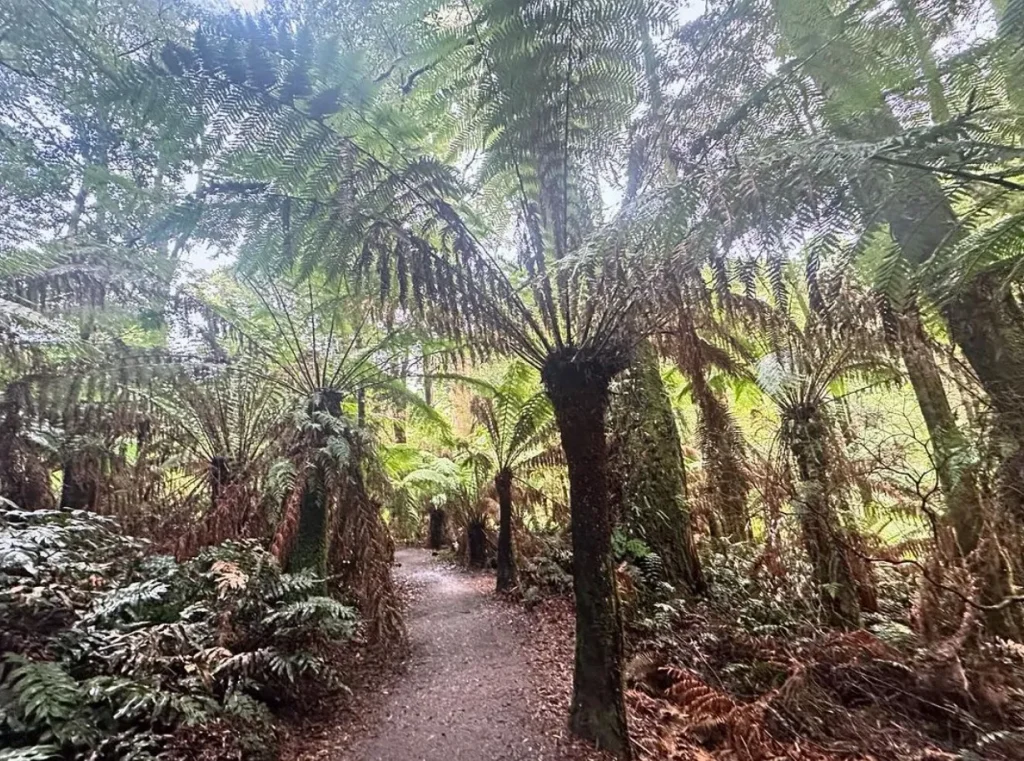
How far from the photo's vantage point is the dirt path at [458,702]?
2.36 metres

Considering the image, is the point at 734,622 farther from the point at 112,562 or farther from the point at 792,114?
the point at 112,562

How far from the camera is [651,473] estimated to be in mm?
4906

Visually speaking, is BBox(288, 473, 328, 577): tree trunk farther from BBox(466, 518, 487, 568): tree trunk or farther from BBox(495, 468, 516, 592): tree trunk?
BBox(466, 518, 487, 568): tree trunk

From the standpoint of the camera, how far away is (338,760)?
7.63ft

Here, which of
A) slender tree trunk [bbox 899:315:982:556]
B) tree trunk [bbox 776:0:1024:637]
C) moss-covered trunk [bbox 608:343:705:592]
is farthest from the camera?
moss-covered trunk [bbox 608:343:705:592]

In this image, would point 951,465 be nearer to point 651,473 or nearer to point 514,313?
point 651,473

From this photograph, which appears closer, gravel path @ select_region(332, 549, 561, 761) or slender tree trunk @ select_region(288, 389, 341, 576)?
gravel path @ select_region(332, 549, 561, 761)

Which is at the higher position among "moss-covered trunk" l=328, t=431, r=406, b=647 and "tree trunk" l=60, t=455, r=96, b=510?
"tree trunk" l=60, t=455, r=96, b=510

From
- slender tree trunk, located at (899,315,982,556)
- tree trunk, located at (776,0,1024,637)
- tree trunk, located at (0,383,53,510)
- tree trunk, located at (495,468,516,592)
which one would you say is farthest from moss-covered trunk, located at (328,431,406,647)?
slender tree trunk, located at (899,315,982,556)

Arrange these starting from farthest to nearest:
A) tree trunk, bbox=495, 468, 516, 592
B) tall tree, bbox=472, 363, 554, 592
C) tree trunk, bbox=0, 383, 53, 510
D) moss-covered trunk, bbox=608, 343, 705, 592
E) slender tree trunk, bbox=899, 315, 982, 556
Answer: tree trunk, bbox=495, 468, 516, 592
tall tree, bbox=472, 363, 554, 592
moss-covered trunk, bbox=608, 343, 705, 592
tree trunk, bbox=0, 383, 53, 510
slender tree trunk, bbox=899, 315, 982, 556

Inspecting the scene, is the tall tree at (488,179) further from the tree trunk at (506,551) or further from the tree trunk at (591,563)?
the tree trunk at (506,551)

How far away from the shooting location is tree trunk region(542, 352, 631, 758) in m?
2.21

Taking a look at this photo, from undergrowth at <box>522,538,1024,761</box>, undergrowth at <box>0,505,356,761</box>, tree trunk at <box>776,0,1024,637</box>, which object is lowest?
undergrowth at <box>522,538,1024,761</box>

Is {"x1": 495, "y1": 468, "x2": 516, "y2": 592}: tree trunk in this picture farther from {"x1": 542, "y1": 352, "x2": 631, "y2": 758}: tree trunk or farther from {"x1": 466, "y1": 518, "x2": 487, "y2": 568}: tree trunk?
{"x1": 542, "y1": 352, "x2": 631, "y2": 758}: tree trunk
